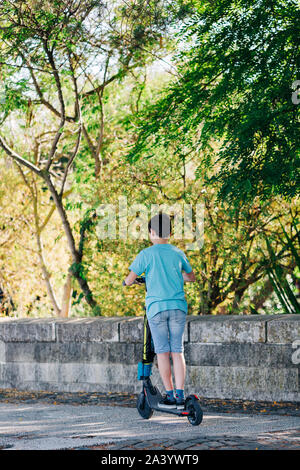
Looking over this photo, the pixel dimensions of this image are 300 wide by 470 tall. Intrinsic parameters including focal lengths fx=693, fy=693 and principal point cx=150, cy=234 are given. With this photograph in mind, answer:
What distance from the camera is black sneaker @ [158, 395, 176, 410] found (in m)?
5.52

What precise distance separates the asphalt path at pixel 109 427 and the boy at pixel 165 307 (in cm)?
34

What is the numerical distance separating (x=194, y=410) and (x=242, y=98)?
315cm

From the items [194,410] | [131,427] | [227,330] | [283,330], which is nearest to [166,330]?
[194,410]

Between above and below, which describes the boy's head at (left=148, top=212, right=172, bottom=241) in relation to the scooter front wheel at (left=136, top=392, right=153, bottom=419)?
above

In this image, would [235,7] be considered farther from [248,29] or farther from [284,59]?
[284,59]

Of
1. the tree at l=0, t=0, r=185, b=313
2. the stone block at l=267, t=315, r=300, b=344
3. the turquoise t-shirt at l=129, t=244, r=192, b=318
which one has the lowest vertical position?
the stone block at l=267, t=315, r=300, b=344

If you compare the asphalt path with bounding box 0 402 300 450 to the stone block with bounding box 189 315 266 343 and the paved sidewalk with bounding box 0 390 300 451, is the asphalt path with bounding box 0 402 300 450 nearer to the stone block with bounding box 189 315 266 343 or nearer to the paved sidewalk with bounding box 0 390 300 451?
the paved sidewalk with bounding box 0 390 300 451

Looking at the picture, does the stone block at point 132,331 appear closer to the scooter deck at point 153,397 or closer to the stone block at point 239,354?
the stone block at point 239,354

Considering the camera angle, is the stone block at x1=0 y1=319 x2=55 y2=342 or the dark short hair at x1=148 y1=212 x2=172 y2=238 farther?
the stone block at x1=0 y1=319 x2=55 y2=342

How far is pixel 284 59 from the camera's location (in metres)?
6.66

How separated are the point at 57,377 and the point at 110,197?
3499mm

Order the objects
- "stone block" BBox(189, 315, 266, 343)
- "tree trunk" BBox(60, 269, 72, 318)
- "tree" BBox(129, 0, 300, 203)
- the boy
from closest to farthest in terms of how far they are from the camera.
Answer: the boy → "tree" BBox(129, 0, 300, 203) → "stone block" BBox(189, 315, 266, 343) → "tree trunk" BBox(60, 269, 72, 318)
